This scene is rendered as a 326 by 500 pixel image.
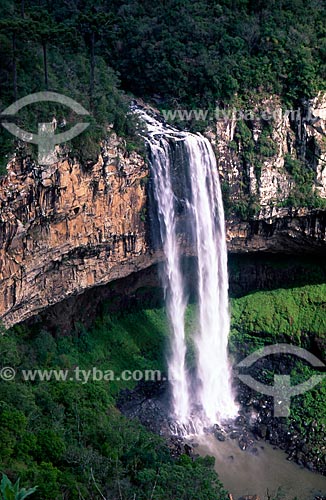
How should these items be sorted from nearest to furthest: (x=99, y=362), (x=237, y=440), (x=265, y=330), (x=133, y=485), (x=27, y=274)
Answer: (x=133, y=485) < (x=27, y=274) < (x=237, y=440) < (x=99, y=362) < (x=265, y=330)

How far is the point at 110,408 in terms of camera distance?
21891 mm

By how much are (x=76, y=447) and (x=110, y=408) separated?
404cm

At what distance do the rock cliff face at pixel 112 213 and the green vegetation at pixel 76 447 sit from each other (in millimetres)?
2436

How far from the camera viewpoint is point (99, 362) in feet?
88.2

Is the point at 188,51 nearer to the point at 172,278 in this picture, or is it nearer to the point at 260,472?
the point at 172,278

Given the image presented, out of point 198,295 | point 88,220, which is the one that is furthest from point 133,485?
point 198,295

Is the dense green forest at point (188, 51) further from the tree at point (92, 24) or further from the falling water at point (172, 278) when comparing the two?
the falling water at point (172, 278)

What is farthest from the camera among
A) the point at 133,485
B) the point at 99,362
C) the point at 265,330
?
the point at 265,330

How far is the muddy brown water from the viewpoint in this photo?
2261cm

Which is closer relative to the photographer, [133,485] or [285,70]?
[133,485]

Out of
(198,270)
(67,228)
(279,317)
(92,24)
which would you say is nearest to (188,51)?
(92,24)

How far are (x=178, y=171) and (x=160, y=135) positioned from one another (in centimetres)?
141

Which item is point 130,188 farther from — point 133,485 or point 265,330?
point 133,485

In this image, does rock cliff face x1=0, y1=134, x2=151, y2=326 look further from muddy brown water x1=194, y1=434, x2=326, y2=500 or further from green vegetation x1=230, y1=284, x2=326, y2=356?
muddy brown water x1=194, y1=434, x2=326, y2=500
